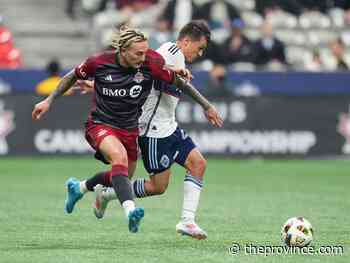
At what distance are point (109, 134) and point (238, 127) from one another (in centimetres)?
1104

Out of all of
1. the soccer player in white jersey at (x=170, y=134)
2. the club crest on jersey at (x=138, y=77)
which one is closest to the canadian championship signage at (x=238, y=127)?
the soccer player in white jersey at (x=170, y=134)

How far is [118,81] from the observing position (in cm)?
1040

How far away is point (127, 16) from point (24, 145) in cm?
455

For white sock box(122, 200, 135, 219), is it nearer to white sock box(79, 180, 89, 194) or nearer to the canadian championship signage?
white sock box(79, 180, 89, 194)

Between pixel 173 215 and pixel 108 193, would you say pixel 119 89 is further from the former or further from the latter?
pixel 173 215

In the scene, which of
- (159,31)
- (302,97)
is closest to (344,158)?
(302,97)

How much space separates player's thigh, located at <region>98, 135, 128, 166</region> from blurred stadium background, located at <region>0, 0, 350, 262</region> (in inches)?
27.8

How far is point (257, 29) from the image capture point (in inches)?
1006

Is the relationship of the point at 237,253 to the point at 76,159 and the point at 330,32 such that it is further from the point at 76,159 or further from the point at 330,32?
the point at 330,32

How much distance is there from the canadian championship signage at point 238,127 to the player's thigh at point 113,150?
10382 mm

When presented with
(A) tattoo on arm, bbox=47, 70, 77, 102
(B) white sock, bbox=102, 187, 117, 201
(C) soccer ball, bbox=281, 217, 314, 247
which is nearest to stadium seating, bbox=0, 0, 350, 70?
(B) white sock, bbox=102, 187, 117, 201

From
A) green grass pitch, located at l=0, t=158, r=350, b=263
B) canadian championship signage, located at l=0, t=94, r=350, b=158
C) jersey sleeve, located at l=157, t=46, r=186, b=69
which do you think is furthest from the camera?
canadian championship signage, located at l=0, t=94, r=350, b=158

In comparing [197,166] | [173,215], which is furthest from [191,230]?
[173,215]

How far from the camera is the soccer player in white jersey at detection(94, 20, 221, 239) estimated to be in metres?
10.9
